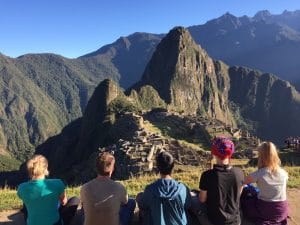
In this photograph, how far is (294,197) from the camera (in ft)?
44.6

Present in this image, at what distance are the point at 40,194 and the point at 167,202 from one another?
2550mm

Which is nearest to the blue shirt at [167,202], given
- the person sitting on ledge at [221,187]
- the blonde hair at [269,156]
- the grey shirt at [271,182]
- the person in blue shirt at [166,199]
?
the person in blue shirt at [166,199]

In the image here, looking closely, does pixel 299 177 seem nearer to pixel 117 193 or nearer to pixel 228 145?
pixel 228 145

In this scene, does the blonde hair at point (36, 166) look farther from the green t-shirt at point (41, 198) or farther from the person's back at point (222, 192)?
the person's back at point (222, 192)

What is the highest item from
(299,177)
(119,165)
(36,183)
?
(36,183)

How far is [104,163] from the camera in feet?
29.5

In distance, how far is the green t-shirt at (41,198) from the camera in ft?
30.1

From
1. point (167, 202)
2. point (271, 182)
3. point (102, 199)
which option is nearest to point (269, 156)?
point (271, 182)

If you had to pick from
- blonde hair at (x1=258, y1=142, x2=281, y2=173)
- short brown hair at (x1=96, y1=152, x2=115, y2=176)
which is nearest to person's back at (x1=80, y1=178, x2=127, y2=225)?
short brown hair at (x1=96, y1=152, x2=115, y2=176)

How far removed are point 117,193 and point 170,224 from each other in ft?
4.05

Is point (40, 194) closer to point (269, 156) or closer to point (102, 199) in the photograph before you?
point (102, 199)

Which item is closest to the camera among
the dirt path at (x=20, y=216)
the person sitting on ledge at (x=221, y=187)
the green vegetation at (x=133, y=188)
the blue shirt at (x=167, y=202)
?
the blue shirt at (x=167, y=202)

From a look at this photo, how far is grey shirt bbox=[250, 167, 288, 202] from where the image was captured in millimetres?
9812

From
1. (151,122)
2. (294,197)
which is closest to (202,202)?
(294,197)
